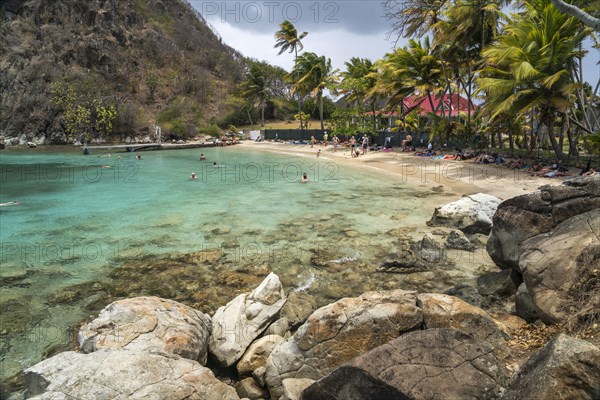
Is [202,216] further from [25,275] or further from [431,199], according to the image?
[431,199]

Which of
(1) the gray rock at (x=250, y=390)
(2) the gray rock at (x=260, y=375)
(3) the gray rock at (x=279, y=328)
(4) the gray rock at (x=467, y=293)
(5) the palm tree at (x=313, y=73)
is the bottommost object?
(1) the gray rock at (x=250, y=390)

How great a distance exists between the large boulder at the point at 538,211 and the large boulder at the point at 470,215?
372cm

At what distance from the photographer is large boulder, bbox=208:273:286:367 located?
5660mm

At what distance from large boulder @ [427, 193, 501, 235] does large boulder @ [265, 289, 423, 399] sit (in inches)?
291

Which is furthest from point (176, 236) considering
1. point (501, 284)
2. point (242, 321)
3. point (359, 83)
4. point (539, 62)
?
point (359, 83)

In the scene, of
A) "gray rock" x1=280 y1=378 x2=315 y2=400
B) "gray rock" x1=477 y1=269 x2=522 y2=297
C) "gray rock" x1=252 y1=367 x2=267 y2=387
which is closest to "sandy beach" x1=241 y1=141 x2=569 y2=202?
"gray rock" x1=477 y1=269 x2=522 y2=297

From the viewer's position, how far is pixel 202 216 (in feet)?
49.2

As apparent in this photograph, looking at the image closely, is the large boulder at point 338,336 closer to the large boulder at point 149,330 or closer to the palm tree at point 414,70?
the large boulder at point 149,330

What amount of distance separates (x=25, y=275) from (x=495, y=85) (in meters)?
20.0

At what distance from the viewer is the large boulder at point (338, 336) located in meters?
4.66

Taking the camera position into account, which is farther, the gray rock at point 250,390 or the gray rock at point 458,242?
the gray rock at point 458,242

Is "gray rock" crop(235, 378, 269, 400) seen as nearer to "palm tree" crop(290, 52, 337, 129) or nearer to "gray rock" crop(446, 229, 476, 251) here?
"gray rock" crop(446, 229, 476, 251)

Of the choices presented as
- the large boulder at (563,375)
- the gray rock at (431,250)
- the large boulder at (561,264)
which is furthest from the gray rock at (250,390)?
the gray rock at (431,250)

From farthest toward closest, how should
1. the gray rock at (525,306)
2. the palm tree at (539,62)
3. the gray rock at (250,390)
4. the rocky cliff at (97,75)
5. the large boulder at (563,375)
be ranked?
1. the rocky cliff at (97,75)
2. the palm tree at (539,62)
3. the gray rock at (525,306)
4. the gray rock at (250,390)
5. the large boulder at (563,375)
